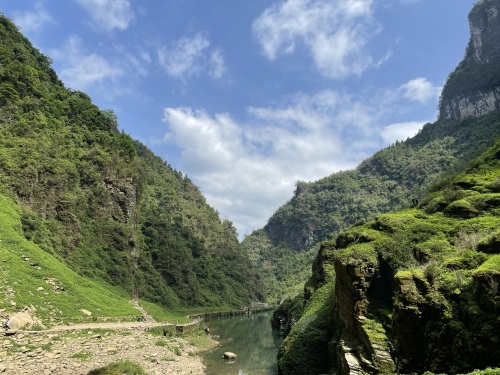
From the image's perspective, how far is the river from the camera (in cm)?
3431

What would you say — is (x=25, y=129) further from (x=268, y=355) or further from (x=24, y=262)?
(x=268, y=355)

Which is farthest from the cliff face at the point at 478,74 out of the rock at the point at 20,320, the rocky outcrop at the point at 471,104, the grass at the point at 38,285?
the rock at the point at 20,320

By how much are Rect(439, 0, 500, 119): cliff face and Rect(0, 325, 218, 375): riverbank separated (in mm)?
171292

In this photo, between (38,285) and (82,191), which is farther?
(82,191)

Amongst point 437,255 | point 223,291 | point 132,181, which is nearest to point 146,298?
point 132,181

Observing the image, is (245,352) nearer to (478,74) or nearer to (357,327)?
(357,327)

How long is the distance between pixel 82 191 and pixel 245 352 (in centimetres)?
4474

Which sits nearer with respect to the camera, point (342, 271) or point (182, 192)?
point (342, 271)

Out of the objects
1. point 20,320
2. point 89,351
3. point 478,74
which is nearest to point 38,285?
point 20,320

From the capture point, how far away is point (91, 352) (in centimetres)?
2789

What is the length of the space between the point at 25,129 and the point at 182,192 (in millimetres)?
108021

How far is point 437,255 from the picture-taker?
20766 millimetres

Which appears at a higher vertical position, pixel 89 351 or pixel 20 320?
pixel 20 320

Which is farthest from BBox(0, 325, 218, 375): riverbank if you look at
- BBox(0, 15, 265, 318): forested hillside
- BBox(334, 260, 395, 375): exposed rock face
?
BBox(334, 260, 395, 375): exposed rock face
